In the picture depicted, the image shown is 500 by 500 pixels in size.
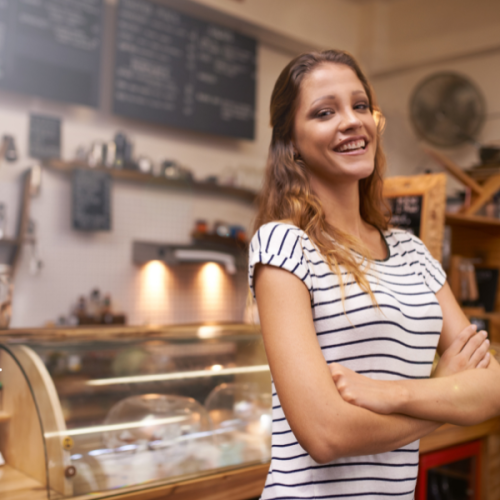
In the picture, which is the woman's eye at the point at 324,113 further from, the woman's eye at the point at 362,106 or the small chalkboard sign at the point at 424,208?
the small chalkboard sign at the point at 424,208

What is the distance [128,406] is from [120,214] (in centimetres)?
234

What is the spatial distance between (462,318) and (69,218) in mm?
2934

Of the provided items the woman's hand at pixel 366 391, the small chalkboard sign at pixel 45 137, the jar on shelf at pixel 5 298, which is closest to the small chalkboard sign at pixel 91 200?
the small chalkboard sign at pixel 45 137

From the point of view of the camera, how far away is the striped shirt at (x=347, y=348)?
3.11 feet

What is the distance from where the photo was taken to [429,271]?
47.5 inches

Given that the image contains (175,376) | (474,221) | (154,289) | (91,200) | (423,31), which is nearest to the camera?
(175,376)

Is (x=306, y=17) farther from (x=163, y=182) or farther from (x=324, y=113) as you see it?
(x=324, y=113)

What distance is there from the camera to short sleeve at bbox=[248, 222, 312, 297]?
3.06 feet

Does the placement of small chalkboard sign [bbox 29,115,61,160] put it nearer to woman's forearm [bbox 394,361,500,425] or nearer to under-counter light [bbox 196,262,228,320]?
under-counter light [bbox 196,262,228,320]

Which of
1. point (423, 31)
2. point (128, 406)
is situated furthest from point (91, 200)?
point (423, 31)

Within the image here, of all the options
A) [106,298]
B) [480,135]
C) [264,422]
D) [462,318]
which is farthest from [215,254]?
[462,318]

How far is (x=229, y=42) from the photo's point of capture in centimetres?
438

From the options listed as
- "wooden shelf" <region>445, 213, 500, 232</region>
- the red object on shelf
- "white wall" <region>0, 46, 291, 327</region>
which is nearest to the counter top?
the red object on shelf

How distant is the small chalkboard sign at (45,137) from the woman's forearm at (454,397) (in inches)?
120
